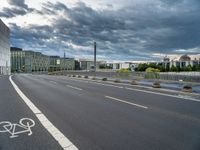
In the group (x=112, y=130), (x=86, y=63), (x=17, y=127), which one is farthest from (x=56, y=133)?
(x=86, y=63)

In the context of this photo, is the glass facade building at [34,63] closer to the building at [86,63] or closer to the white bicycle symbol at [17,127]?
the building at [86,63]

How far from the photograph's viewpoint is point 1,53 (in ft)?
380

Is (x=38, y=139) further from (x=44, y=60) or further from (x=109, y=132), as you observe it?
(x=44, y=60)

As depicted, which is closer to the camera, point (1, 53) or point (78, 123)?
point (78, 123)

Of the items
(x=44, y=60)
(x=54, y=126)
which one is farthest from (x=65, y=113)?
(x=44, y=60)

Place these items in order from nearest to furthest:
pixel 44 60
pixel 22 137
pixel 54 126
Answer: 1. pixel 22 137
2. pixel 54 126
3. pixel 44 60

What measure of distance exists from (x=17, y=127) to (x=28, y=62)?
158 meters

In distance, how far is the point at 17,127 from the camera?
22.6 feet

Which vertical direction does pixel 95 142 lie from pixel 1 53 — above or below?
below

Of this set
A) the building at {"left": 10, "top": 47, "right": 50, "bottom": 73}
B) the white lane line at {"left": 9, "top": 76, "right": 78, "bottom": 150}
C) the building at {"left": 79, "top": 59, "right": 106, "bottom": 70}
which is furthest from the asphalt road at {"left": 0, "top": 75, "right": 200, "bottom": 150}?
the building at {"left": 79, "top": 59, "right": 106, "bottom": 70}

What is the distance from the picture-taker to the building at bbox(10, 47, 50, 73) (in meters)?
160

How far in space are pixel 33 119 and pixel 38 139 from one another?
230cm

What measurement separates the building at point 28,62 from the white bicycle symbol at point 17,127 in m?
151

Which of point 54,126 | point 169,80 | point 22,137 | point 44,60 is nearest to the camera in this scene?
point 22,137
